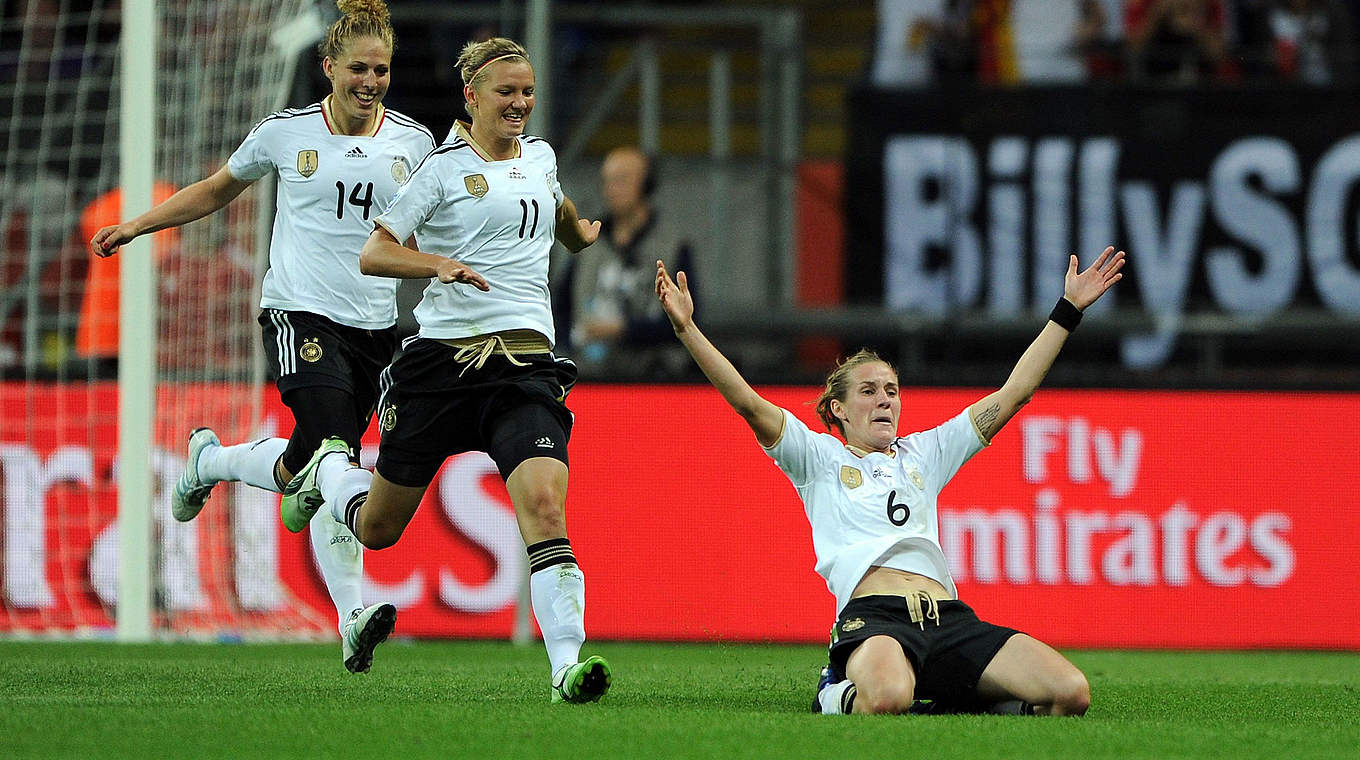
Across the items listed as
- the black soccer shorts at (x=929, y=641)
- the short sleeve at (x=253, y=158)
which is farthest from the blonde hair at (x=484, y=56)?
the black soccer shorts at (x=929, y=641)

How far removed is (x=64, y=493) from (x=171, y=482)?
0.76 metres

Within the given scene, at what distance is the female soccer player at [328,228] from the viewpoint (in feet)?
23.1

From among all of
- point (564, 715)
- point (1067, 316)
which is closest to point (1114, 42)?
point (1067, 316)

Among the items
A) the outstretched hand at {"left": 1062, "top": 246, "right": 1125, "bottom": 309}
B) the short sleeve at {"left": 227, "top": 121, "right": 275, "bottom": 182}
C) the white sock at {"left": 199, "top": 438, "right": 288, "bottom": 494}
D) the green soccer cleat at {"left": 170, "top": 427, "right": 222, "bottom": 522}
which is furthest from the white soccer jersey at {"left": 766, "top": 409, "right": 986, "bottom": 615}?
the green soccer cleat at {"left": 170, "top": 427, "right": 222, "bottom": 522}

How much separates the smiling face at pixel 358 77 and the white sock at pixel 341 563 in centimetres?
157

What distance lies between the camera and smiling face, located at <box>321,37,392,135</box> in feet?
22.9

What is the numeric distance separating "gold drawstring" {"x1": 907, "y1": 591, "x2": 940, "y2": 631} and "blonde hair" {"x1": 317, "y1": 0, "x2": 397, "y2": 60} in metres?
2.87

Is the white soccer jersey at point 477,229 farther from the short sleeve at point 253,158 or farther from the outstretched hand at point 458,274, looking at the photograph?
the short sleeve at point 253,158

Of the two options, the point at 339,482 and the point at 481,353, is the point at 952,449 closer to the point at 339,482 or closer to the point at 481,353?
the point at 481,353

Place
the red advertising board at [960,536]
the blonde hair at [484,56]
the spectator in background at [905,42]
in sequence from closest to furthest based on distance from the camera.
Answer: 1. the blonde hair at [484,56]
2. the red advertising board at [960,536]
3. the spectator in background at [905,42]

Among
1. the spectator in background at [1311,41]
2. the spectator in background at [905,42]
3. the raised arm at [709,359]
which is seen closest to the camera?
the raised arm at [709,359]

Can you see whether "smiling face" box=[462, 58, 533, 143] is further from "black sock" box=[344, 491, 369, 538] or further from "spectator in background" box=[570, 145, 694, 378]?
"spectator in background" box=[570, 145, 694, 378]

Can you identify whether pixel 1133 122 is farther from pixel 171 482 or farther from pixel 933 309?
pixel 171 482

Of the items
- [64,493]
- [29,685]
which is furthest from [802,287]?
[29,685]
